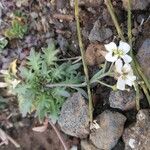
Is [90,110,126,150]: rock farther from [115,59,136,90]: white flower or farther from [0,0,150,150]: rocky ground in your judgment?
[115,59,136,90]: white flower

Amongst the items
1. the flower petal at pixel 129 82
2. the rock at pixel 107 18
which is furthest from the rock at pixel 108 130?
the rock at pixel 107 18

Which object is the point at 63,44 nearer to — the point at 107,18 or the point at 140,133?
the point at 107,18

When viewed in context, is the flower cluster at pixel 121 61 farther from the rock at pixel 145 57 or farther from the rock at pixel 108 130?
the rock at pixel 108 130

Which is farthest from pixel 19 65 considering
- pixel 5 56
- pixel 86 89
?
pixel 86 89

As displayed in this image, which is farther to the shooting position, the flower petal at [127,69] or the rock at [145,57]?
the rock at [145,57]

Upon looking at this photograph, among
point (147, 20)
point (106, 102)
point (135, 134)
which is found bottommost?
point (135, 134)

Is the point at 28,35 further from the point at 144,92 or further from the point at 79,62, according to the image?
the point at 144,92

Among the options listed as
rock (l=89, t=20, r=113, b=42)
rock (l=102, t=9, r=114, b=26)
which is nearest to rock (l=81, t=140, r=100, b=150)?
rock (l=89, t=20, r=113, b=42)
